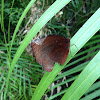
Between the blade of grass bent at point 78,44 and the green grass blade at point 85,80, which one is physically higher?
the blade of grass bent at point 78,44

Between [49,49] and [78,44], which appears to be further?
[49,49]

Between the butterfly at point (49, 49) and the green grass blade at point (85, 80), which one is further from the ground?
the butterfly at point (49, 49)

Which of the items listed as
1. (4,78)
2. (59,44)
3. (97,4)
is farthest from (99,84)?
(4,78)

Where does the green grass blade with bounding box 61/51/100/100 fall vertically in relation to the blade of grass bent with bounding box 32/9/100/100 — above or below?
below

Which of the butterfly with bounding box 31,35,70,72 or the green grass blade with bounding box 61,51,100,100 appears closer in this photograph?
the green grass blade with bounding box 61,51,100,100

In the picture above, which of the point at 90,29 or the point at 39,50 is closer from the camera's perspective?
the point at 90,29

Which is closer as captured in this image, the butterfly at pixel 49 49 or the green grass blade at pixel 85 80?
the green grass blade at pixel 85 80

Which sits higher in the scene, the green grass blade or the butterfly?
the butterfly

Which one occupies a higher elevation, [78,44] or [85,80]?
[78,44]

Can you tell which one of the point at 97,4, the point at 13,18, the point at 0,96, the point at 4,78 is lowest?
the point at 0,96

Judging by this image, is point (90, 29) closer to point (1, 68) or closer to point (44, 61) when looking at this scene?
point (44, 61)

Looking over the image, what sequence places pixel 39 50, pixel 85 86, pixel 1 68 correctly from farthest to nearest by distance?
pixel 1 68 → pixel 39 50 → pixel 85 86
